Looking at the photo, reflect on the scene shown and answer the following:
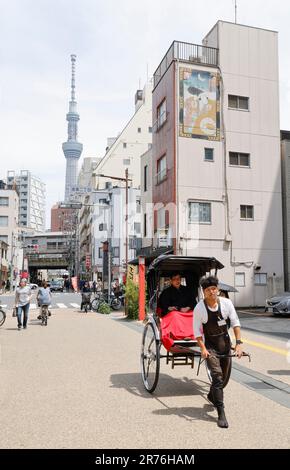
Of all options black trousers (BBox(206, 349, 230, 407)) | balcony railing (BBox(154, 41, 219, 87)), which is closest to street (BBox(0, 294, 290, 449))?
black trousers (BBox(206, 349, 230, 407))

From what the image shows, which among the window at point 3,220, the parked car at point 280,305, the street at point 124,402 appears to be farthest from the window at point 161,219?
the window at point 3,220

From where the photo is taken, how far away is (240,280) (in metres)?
26.2

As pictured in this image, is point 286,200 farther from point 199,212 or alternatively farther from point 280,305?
point 280,305

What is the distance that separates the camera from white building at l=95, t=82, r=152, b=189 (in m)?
64.4

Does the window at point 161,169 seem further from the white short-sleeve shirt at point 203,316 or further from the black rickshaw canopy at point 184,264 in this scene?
the white short-sleeve shirt at point 203,316

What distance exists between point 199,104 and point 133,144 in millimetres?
39806

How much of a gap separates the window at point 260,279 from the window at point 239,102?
391 inches

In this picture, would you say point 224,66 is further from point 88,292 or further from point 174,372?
point 174,372

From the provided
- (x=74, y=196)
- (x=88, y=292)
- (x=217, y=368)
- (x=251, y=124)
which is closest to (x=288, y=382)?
(x=217, y=368)

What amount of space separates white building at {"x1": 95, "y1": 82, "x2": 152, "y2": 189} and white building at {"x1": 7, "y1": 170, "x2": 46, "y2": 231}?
87527 millimetres

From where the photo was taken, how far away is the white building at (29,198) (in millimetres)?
154000

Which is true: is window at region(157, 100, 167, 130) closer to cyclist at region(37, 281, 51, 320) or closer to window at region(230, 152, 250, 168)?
window at region(230, 152, 250, 168)

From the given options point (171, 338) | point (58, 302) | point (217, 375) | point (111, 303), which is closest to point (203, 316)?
point (217, 375)
